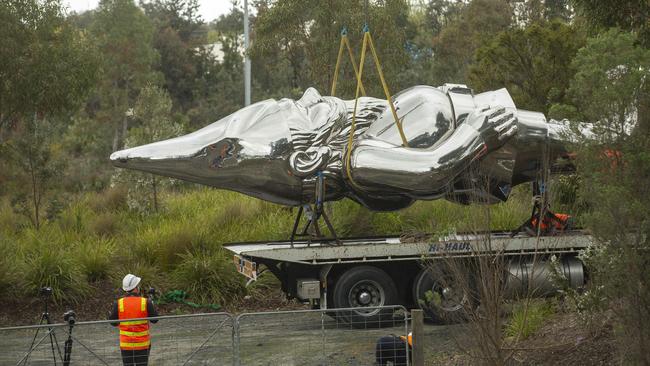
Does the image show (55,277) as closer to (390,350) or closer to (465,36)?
(390,350)

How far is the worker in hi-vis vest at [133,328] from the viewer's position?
9375 millimetres

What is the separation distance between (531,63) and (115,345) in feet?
40.3

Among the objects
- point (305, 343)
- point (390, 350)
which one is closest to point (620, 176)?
point (390, 350)

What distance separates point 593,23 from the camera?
1185 cm

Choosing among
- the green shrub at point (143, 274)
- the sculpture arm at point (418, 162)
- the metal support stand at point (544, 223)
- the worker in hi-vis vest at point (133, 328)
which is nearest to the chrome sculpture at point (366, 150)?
the sculpture arm at point (418, 162)

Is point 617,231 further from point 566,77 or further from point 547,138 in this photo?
point 566,77

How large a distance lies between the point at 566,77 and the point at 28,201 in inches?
443

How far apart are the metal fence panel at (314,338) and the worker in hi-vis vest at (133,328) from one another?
93 cm

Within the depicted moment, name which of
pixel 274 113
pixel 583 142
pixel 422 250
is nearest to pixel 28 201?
pixel 274 113

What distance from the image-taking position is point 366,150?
41.1 ft

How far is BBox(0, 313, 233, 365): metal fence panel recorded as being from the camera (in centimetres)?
1043

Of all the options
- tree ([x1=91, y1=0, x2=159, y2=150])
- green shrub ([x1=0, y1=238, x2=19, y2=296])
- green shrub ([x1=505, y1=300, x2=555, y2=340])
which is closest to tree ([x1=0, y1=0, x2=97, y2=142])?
green shrub ([x1=0, y1=238, x2=19, y2=296])

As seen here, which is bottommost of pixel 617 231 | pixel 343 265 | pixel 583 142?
pixel 343 265

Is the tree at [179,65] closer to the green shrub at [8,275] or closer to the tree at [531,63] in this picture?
the tree at [531,63]
